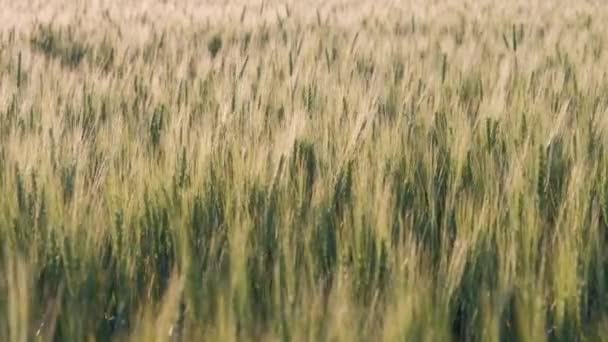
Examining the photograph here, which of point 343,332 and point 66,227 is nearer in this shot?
point 343,332

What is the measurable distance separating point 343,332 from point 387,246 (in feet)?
0.91

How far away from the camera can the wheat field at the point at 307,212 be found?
2.72ft

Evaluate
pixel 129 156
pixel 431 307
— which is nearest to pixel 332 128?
pixel 129 156

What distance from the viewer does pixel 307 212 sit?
1.16m

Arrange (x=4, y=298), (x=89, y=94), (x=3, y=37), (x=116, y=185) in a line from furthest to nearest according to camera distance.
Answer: (x=3, y=37), (x=89, y=94), (x=116, y=185), (x=4, y=298)

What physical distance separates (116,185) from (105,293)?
0.25 metres

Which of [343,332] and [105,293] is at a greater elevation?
[343,332]

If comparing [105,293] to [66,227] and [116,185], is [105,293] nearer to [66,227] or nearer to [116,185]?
[66,227]

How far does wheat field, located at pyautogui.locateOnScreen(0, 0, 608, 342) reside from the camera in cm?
83

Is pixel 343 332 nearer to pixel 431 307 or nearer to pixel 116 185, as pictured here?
pixel 431 307

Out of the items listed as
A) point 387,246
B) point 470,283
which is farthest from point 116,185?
point 470,283

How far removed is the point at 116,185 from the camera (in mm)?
1181

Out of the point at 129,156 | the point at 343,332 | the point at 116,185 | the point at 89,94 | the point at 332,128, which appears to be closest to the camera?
the point at 343,332

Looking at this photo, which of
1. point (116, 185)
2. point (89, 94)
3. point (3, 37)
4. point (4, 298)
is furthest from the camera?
point (3, 37)
